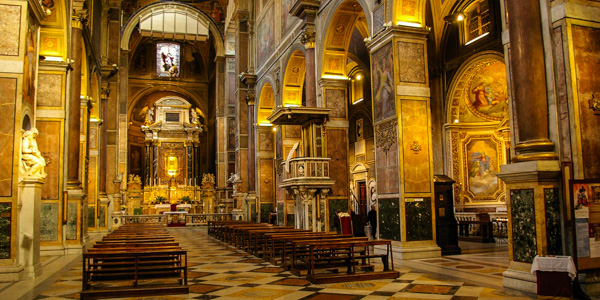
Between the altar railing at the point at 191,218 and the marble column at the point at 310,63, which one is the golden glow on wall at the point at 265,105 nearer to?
the altar railing at the point at 191,218

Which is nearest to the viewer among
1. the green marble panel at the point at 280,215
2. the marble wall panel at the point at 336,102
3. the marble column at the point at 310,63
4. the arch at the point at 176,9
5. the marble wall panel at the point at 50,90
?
the marble wall panel at the point at 50,90

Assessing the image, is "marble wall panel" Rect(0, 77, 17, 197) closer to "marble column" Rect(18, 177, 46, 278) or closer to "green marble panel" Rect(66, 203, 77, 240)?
"marble column" Rect(18, 177, 46, 278)

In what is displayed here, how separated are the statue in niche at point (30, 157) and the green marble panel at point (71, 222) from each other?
4450mm

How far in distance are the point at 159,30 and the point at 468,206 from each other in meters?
20.6

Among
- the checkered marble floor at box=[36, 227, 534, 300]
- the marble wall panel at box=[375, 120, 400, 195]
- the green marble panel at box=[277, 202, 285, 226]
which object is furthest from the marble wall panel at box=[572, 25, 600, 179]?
the green marble panel at box=[277, 202, 285, 226]

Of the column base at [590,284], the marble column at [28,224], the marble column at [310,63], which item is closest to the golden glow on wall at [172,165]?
the marble column at [310,63]

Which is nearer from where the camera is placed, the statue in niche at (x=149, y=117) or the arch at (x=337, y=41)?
the arch at (x=337, y=41)

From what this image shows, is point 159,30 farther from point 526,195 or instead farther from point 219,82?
point 526,195

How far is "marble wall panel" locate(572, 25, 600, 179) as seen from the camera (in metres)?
6.43

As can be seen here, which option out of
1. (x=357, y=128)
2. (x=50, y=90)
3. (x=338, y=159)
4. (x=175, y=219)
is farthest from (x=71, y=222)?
(x=357, y=128)

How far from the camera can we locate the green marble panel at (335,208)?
14.4 meters

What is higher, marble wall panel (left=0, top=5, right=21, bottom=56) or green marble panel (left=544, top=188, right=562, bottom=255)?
marble wall panel (left=0, top=5, right=21, bottom=56)

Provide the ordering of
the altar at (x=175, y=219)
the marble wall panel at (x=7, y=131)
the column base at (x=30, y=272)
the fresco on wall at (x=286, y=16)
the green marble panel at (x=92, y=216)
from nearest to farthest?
the marble wall panel at (x=7, y=131)
the column base at (x=30, y=272)
the green marble panel at (x=92, y=216)
the fresco on wall at (x=286, y=16)
the altar at (x=175, y=219)

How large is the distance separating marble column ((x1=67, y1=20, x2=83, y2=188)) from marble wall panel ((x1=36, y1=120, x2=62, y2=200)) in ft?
4.28
